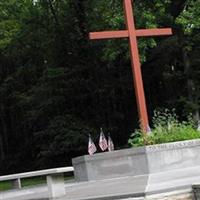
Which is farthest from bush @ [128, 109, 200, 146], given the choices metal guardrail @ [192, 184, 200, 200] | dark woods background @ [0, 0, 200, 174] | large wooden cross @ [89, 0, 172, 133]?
dark woods background @ [0, 0, 200, 174]

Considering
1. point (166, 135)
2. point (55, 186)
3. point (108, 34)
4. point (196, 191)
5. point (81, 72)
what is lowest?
point (196, 191)

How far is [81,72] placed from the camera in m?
39.3

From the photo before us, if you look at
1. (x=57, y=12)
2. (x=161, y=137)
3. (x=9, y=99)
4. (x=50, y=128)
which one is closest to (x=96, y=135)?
(x=50, y=128)

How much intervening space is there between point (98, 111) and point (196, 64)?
30.5 ft

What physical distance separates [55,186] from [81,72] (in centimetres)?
2625

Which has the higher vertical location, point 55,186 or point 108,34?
point 108,34

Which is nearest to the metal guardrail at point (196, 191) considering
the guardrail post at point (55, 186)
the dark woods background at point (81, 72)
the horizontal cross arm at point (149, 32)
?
the guardrail post at point (55, 186)

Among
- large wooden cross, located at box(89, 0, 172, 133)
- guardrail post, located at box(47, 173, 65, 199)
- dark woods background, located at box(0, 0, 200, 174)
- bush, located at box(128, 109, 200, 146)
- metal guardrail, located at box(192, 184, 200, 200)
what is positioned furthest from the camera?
dark woods background, located at box(0, 0, 200, 174)

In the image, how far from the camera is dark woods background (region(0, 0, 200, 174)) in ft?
108

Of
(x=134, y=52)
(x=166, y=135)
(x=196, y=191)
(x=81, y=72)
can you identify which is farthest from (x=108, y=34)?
(x=81, y=72)

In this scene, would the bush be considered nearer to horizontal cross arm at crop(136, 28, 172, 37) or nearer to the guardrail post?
horizontal cross arm at crop(136, 28, 172, 37)

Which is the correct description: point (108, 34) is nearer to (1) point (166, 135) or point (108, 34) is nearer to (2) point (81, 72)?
(1) point (166, 135)

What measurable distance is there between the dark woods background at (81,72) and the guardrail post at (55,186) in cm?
1665

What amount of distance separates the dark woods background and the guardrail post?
1665 cm
